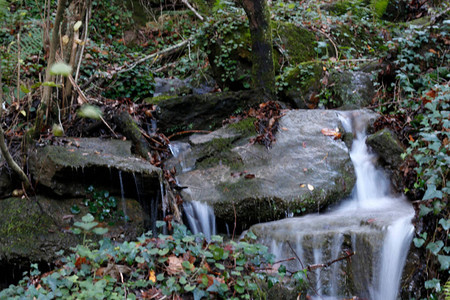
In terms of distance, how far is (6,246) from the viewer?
4371mm

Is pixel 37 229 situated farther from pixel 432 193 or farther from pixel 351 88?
pixel 351 88

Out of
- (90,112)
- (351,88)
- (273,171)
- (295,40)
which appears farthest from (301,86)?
(90,112)

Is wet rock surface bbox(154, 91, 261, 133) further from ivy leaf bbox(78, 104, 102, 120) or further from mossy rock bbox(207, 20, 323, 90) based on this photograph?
ivy leaf bbox(78, 104, 102, 120)

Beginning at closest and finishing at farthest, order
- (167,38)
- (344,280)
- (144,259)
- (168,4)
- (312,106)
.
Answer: (144,259) < (344,280) < (312,106) < (167,38) < (168,4)

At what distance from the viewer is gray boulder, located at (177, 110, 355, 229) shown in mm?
5012

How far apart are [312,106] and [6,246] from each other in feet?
16.1

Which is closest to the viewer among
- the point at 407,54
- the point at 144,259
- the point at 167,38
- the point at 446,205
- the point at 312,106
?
the point at 144,259

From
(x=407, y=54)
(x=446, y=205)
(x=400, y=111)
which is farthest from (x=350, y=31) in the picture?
(x=446, y=205)

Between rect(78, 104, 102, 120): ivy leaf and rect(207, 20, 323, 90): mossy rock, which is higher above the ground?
rect(207, 20, 323, 90): mossy rock

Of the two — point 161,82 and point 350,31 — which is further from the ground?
point 350,31

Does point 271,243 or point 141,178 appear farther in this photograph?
point 141,178

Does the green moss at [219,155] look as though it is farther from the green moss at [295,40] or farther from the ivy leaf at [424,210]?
the green moss at [295,40]

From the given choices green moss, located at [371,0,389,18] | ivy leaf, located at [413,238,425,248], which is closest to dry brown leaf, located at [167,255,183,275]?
ivy leaf, located at [413,238,425,248]

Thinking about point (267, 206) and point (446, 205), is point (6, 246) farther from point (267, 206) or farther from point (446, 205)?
point (446, 205)
